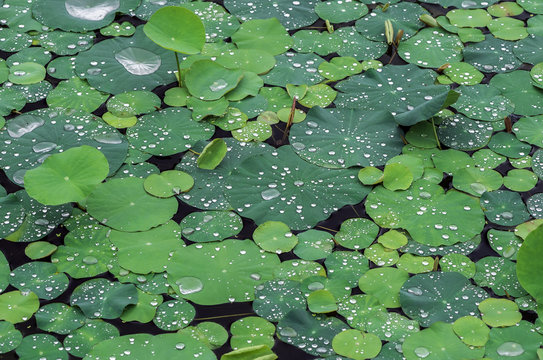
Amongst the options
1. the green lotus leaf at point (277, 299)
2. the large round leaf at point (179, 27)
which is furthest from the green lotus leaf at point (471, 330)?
the large round leaf at point (179, 27)

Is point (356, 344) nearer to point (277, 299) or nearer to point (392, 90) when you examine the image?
point (277, 299)

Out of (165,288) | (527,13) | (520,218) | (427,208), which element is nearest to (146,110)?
(165,288)

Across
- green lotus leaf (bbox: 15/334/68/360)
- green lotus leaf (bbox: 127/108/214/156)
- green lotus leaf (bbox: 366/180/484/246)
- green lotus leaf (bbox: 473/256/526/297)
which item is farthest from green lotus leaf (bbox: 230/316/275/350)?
green lotus leaf (bbox: 127/108/214/156)

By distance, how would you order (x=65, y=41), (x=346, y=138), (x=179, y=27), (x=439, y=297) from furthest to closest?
(x=65, y=41) < (x=179, y=27) < (x=346, y=138) < (x=439, y=297)

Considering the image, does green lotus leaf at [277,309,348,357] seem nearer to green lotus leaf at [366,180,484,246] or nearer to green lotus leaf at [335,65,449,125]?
green lotus leaf at [366,180,484,246]

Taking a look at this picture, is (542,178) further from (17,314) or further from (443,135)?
(17,314)

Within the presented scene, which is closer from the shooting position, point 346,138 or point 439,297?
point 439,297

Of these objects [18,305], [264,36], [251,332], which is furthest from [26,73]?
[251,332]
